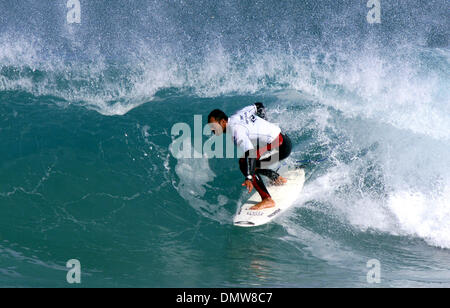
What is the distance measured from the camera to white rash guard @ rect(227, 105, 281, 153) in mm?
5719

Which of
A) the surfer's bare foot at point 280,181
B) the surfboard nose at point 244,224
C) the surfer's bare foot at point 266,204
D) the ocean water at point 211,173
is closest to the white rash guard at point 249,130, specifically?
the surfer's bare foot at point 266,204

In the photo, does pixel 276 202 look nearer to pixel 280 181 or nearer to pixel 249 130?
pixel 280 181

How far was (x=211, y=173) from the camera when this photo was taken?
768cm

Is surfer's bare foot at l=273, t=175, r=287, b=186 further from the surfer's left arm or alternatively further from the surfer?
the surfer's left arm

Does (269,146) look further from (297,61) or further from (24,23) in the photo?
(24,23)

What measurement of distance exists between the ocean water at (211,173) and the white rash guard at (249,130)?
1.28m

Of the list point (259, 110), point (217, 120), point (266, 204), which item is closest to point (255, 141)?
point (259, 110)

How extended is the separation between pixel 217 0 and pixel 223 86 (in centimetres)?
1216

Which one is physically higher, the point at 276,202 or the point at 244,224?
the point at 276,202

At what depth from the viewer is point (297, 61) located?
11.7 meters

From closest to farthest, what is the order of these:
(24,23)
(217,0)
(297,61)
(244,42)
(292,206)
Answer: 1. (292,206)
2. (297,61)
3. (24,23)
4. (244,42)
5. (217,0)

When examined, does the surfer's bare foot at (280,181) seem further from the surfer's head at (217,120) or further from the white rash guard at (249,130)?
the surfer's head at (217,120)

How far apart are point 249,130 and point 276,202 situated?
1.31m

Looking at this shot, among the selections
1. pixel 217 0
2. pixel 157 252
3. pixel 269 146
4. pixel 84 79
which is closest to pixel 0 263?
pixel 157 252
